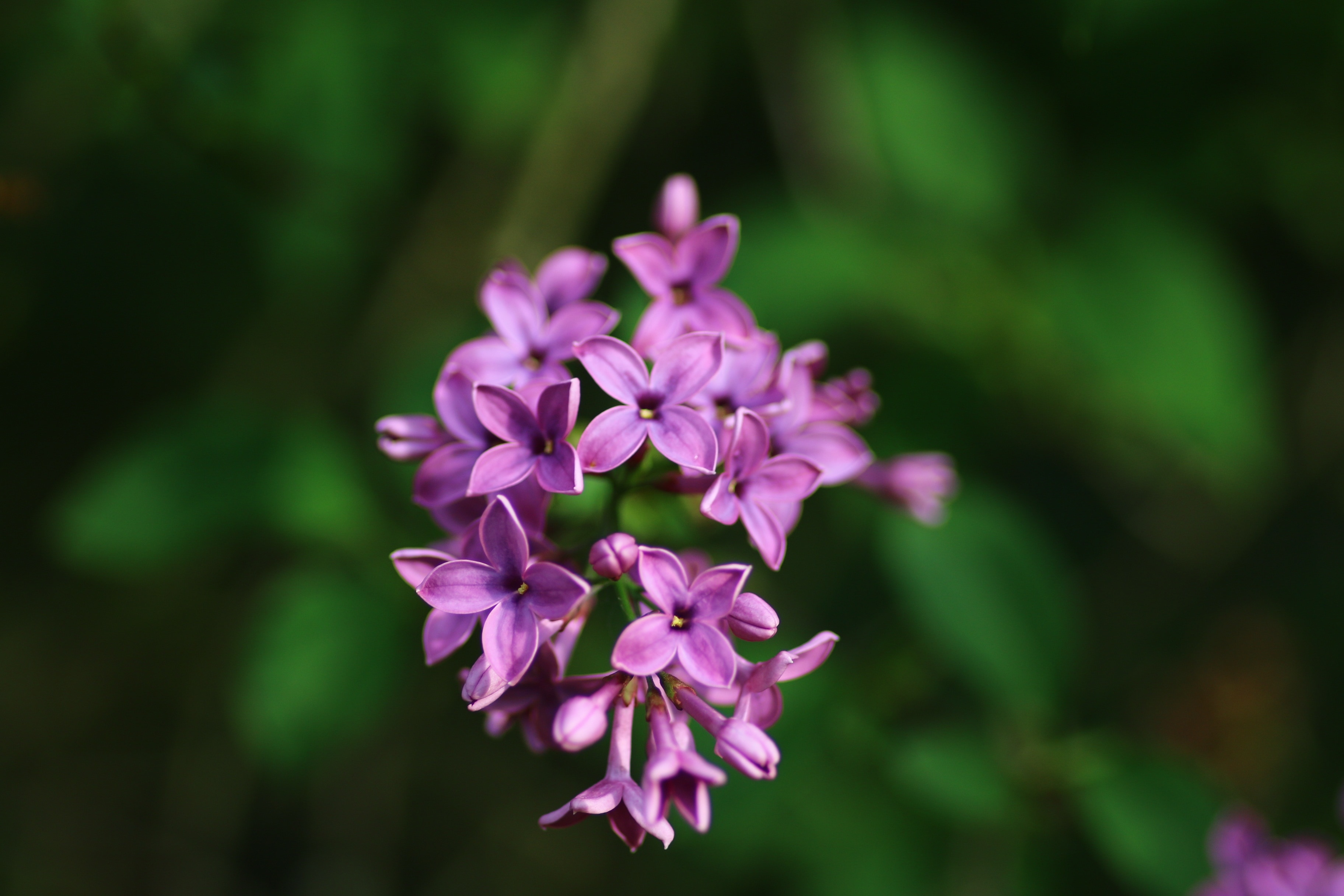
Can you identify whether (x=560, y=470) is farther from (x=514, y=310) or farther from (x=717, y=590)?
(x=514, y=310)

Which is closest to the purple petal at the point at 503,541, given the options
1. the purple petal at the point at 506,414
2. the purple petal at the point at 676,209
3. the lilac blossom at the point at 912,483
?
the purple petal at the point at 506,414

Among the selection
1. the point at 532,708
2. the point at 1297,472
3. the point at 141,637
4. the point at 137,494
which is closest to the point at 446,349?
the point at 137,494

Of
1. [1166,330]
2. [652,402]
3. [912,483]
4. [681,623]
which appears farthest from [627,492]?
[1166,330]

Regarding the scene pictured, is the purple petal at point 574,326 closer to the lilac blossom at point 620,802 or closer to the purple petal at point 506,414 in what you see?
the purple petal at point 506,414

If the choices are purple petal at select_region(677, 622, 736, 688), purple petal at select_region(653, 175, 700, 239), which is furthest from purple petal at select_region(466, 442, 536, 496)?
purple petal at select_region(653, 175, 700, 239)

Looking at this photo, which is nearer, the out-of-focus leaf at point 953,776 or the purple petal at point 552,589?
the purple petal at point 552,589

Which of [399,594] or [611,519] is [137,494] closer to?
[399,594]
